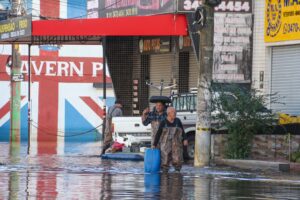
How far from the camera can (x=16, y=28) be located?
3195 cm

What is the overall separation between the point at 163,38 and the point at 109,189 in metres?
19.3

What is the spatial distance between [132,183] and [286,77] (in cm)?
1244

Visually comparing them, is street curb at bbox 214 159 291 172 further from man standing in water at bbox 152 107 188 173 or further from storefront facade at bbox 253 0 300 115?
storefront facade at bbox 253 0 300 115

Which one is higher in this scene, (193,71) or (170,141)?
(193,71)

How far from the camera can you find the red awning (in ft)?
97.6

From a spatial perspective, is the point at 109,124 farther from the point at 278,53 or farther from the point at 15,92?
the point at 15,92

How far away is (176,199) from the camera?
1442 cm

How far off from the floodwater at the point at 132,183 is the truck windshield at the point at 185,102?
3.79 metres

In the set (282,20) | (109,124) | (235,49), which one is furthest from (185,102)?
(282,20)

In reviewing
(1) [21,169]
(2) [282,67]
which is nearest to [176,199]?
(1) [21,169]

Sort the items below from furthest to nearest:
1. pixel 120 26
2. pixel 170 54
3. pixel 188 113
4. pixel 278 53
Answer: pixel 170 54 < pixel 120 26 < pixel 278 53 < pixel 188 113

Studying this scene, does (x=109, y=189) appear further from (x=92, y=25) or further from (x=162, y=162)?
(x=92, y=25)

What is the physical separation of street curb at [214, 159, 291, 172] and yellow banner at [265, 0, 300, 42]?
549cm

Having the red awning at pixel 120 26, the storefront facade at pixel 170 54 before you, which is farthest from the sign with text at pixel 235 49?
the red awning at pixel 120 26
